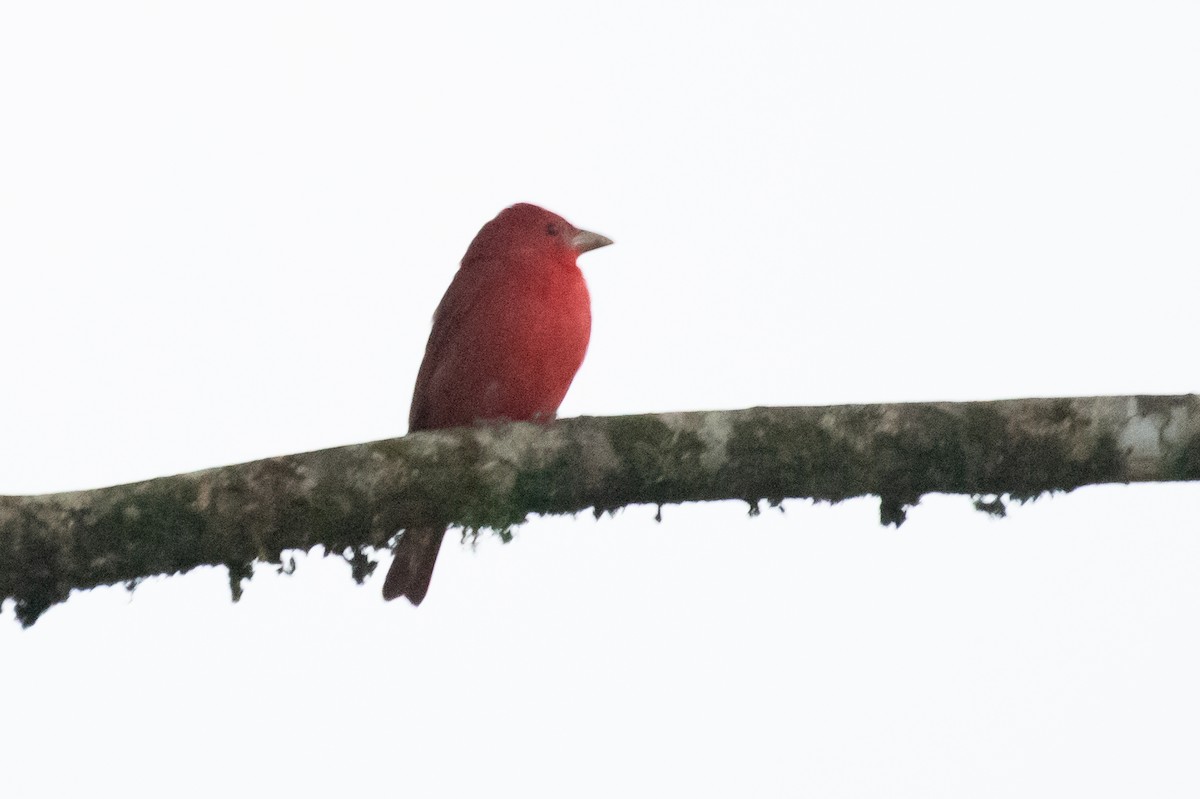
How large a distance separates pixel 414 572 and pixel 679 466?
1.37 meters

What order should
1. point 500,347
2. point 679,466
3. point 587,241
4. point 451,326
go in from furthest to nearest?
point 587,241, point 451,326, point 500,347, point 679,466

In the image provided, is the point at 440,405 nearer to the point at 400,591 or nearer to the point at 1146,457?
the point at 400,591

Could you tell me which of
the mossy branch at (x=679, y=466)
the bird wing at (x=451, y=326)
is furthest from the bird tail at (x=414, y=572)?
the mossy branch at (x=679, y=466)

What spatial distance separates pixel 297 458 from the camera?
289 centimetres

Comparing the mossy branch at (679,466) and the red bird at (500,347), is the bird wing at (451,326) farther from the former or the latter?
the mossy branch at (679,466)

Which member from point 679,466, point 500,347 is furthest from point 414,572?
point 679,466

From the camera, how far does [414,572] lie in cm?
407

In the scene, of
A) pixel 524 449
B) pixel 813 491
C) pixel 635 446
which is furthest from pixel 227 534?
pixel 813 491

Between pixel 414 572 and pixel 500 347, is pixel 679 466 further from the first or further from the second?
pixel 414 572

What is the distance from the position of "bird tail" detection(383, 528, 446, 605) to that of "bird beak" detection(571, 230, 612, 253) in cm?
105

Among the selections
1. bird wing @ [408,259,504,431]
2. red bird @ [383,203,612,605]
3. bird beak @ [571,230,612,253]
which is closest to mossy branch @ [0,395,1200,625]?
red bird @ [383,203,612,605]

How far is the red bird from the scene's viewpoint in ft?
13.3

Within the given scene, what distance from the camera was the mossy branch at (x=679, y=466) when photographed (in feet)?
9.40

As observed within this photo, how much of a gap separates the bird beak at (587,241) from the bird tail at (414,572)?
41.3 inches
